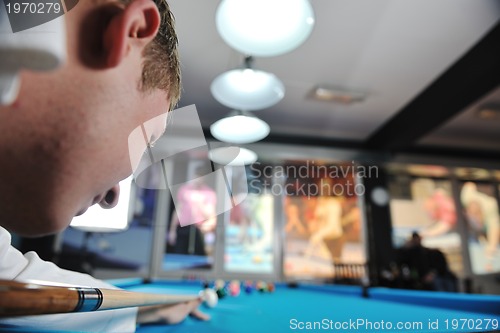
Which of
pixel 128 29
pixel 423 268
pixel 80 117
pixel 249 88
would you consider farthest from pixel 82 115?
pixel 423 268

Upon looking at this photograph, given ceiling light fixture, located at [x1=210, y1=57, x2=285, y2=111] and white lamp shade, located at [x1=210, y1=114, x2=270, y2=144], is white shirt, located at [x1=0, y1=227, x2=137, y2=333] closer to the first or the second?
white lamp shade, located at [x1=210, y1=114, x2=270, y2=144]

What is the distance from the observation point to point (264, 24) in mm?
1506

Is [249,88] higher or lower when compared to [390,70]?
lower

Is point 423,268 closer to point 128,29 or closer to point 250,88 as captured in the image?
point 250,88

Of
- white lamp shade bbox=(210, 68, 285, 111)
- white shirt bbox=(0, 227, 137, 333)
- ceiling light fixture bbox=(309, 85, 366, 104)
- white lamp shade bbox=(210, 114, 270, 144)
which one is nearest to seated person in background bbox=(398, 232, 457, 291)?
ceiling light fixture bbox=(309, 85, 366, 104)

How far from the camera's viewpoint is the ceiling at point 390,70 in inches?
90.8

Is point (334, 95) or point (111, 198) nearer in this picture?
point (111, 198)

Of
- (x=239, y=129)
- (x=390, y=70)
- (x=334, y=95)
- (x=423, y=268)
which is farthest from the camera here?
(x=423, y=268)

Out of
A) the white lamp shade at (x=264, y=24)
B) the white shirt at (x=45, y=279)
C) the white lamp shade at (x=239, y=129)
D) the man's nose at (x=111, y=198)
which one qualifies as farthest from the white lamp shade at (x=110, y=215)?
the white lamp shade at (x=264, y=24)

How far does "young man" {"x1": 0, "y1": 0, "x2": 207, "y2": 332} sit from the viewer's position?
0.95 ft

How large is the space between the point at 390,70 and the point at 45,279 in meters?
3.57

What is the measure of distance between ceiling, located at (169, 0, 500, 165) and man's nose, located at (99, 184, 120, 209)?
2.16ft

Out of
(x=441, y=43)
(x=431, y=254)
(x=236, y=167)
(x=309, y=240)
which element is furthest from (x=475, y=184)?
(x=236, y=167)

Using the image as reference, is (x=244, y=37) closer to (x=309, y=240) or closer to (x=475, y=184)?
(x=309, y=240)
